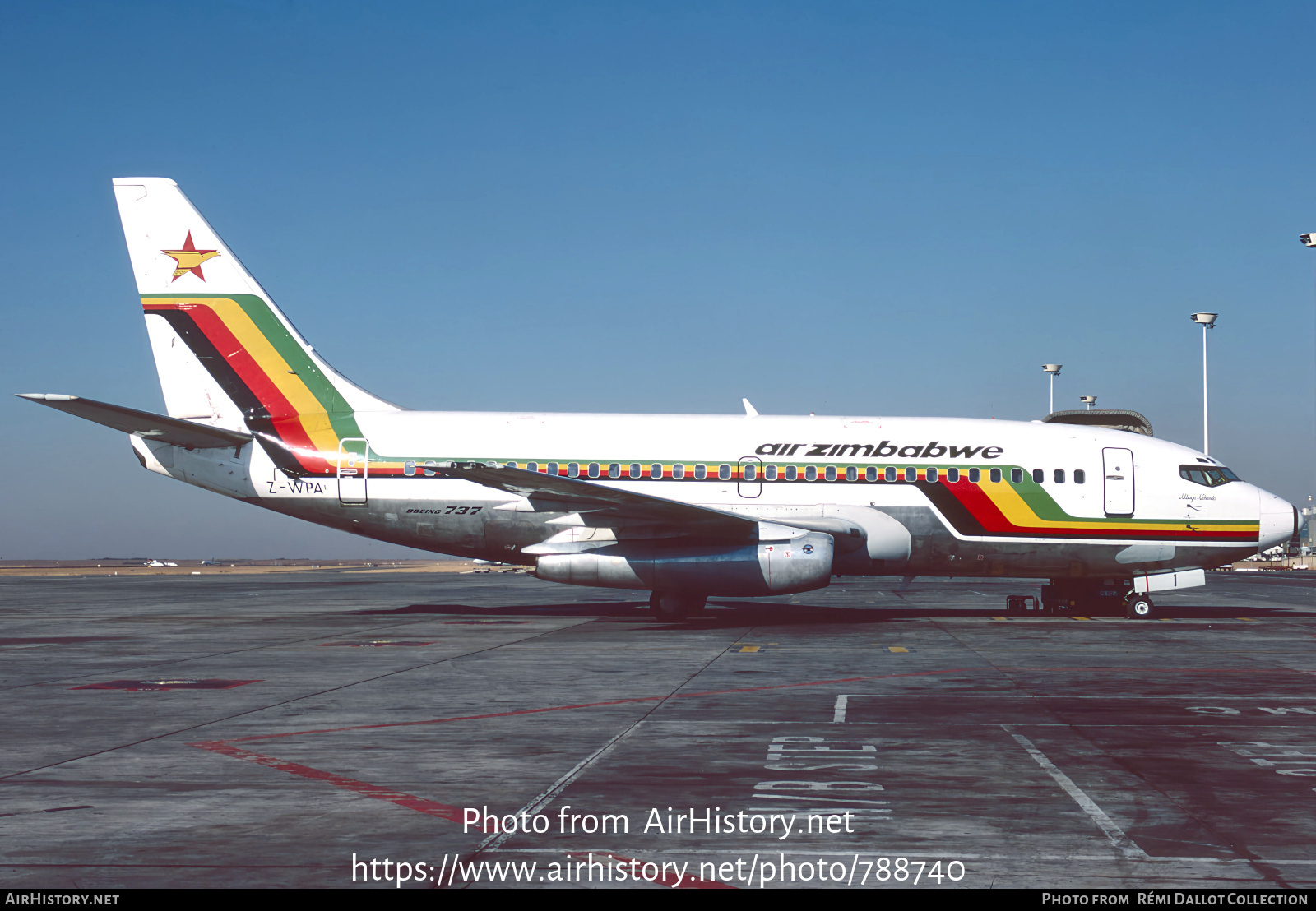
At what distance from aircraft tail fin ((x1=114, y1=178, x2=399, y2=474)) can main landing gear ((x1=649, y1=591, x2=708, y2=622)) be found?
24.5ft

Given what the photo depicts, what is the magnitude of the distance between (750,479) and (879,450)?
2.90 m

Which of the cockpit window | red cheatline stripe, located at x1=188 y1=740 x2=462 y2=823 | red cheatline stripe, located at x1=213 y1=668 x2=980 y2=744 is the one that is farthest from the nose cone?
red cheatline stripe, located at x1=188 y1=740 x2=462 y2=823

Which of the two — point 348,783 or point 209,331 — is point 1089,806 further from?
point 209,331

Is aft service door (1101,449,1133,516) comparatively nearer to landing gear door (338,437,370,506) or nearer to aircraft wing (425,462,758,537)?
aircraft wing (425,462,758,537)

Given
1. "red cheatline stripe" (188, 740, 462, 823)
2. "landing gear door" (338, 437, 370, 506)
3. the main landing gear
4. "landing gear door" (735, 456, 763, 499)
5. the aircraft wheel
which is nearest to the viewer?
"red cheatline stripe" (188, 740, 462, 823)

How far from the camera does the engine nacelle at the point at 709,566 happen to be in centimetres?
2045

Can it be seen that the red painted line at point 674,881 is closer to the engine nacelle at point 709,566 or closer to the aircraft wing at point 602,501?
the aircraft wing at point 602,501

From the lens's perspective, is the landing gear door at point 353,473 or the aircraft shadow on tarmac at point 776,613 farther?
the aircraft shadow on tarmac at point 776,613

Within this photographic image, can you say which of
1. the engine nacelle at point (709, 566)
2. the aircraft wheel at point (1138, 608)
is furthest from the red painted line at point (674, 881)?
the aircraft wheel at point (1138, 608)

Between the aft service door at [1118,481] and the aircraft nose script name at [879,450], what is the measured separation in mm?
2329

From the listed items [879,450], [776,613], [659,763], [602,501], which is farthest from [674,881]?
[776,613]

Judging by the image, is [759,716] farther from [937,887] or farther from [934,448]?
[934,448]

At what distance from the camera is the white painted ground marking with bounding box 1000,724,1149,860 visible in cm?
581

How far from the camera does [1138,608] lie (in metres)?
23.5
